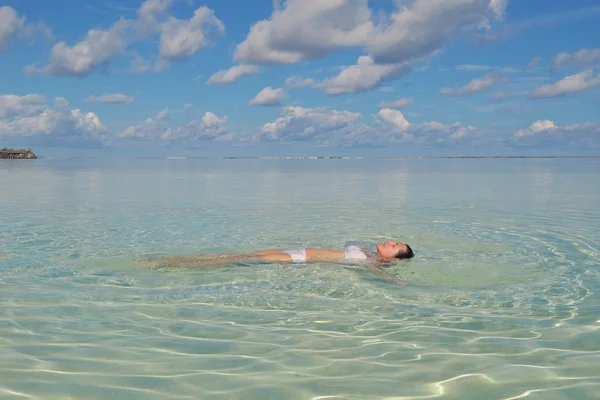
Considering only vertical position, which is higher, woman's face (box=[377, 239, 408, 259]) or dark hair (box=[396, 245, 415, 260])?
woman's face (box=[377, 239, 408, 259])

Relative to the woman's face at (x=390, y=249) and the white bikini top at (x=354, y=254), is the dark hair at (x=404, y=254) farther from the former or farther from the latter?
the white bikini top at (x=354, y=254)

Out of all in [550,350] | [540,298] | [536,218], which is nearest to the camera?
[550,350]

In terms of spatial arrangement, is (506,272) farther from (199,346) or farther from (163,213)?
(163,213)

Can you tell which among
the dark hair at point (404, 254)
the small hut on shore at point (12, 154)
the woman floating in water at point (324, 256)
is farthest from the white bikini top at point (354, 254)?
the small hut on shore at point (12, 154)

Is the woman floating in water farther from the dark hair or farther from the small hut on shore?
the small hut on shore

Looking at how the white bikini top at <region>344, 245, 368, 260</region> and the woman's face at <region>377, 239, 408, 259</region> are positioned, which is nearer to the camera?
the white bikini top at <region>344, 245, 368, 260</region>

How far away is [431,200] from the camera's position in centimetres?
2645

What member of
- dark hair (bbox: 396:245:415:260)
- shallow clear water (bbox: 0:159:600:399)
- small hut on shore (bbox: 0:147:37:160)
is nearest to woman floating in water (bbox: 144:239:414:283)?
dark hair (bbox: 396:245:415:260)

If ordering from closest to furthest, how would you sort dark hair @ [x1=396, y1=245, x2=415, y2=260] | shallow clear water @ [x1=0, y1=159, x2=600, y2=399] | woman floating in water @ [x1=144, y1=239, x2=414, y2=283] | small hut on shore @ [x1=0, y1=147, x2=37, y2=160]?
shallow clear water @ [x1=0, y1=159, x2=600, y2=399], woman floating in water @ [x1=144, y1=239, x2=414, y2=283], dark hair @ [x1=396, y1=245, x2=415, y2=260], small hut on shore @ [x1=0, y1=147, x2=37, y2=160]

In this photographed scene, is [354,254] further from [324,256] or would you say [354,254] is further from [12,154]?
[12,154]

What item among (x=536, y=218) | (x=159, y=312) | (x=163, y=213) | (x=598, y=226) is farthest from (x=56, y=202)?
(x=598, y=226)

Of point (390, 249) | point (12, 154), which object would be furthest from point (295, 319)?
point (12, 154)

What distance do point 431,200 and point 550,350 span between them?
20719mm

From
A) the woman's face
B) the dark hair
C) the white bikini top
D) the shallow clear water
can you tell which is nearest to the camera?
the shallow clear water
